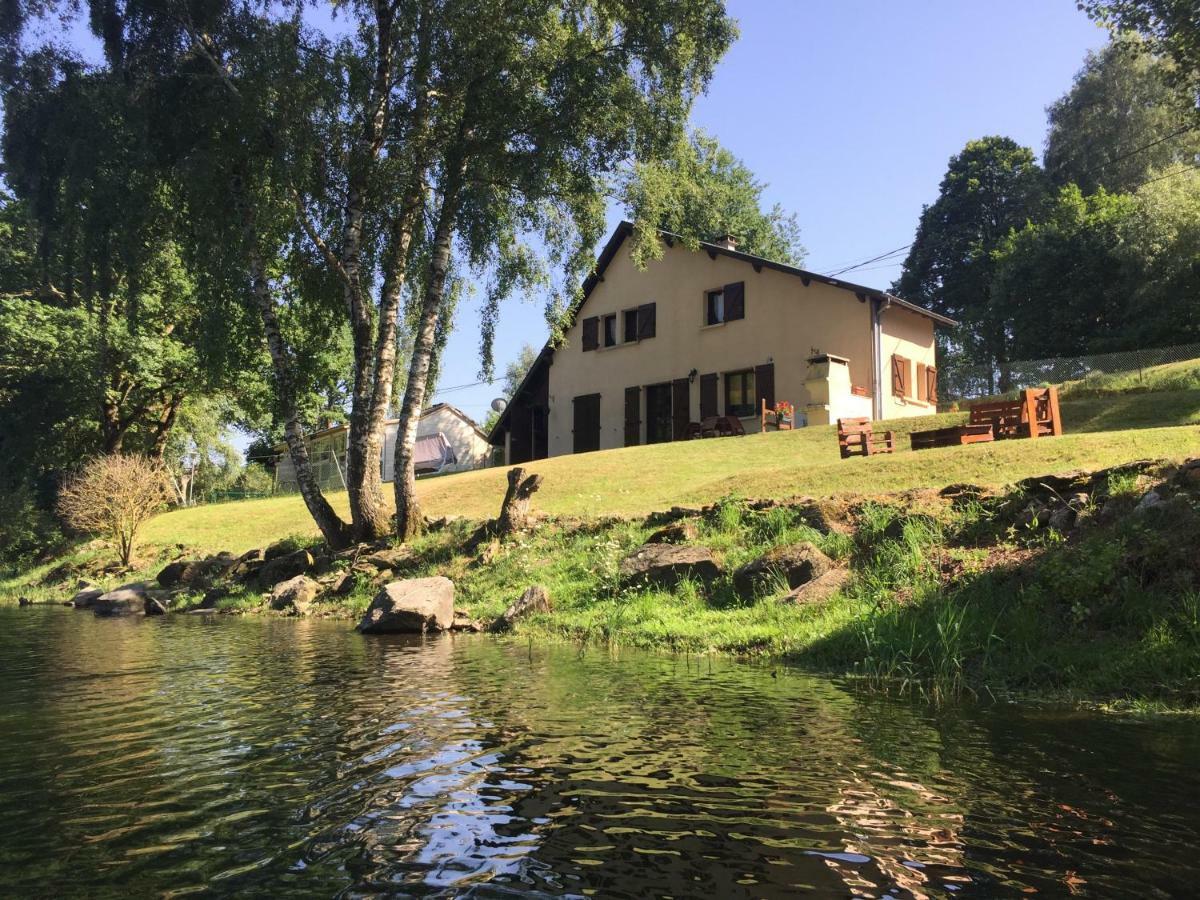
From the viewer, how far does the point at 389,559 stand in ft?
53.2

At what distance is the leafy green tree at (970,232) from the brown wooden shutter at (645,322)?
97.5 ft

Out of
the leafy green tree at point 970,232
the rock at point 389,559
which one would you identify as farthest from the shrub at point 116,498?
the leafy green tree at point 970,232

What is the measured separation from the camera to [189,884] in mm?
2814

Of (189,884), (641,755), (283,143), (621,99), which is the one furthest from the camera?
(621,99)

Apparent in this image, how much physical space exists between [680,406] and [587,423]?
15.6 ft

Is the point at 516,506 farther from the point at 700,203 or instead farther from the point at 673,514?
the point at 700,203

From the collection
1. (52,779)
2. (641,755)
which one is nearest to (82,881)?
(52,779)

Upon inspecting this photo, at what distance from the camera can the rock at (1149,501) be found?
27.3 ft

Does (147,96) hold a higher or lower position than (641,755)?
higher

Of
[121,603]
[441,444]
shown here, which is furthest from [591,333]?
[121,603]

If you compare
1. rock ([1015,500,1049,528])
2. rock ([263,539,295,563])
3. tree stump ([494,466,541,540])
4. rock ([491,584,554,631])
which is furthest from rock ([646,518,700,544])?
rock ([263,539,295,563])

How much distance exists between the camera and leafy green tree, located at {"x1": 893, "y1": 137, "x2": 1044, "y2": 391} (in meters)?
54.3

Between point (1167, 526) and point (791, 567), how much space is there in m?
4.08

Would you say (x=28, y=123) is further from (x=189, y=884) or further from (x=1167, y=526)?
(x=1167, y=526)
